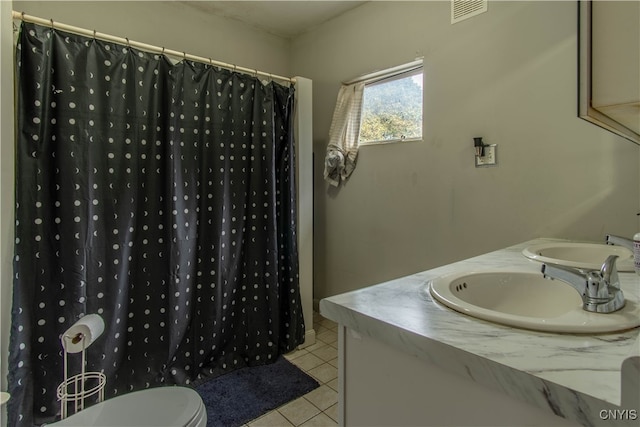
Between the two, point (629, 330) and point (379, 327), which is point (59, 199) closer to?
point (379, 327)

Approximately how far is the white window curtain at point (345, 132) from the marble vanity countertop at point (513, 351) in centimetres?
186

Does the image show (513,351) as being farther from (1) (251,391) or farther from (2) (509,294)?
(1) (251,391)

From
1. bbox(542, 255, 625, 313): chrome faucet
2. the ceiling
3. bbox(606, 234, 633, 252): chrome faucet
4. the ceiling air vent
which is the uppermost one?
the ceiling

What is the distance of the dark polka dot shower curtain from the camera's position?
4.92 ft

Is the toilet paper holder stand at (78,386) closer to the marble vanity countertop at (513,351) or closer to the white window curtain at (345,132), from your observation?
the marble vanity countertop at (513,351)

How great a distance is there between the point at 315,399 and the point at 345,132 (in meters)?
1.86

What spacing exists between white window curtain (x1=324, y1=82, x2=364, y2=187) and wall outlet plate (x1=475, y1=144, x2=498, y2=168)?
0.94 meters

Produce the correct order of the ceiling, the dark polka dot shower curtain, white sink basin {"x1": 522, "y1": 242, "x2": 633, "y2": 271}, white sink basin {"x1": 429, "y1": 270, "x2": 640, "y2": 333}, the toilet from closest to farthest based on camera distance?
white sink basin {"x1": 429, "y1": 270, "x2": 640, "y2": 333}
the toilet
white sink basin {"x1": 522, "y1": 242, "x2": 633, "y2": 271}
the dark polka dot shower curtain
the ceiling

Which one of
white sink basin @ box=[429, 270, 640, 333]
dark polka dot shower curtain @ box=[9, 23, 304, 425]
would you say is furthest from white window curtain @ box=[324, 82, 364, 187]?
white sink basin @ box=[429, 270, 640, 333]

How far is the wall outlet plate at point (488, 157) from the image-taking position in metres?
1.87

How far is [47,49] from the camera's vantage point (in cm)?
151

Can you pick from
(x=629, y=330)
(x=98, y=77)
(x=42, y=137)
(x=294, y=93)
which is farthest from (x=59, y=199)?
(x=629, y=330)

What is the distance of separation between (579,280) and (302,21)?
285cm

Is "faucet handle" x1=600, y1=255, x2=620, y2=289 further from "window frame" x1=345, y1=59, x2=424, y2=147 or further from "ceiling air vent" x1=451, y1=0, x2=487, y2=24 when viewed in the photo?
"ceiling air vent" x1=451, y1=0, x2=487, y2=24
